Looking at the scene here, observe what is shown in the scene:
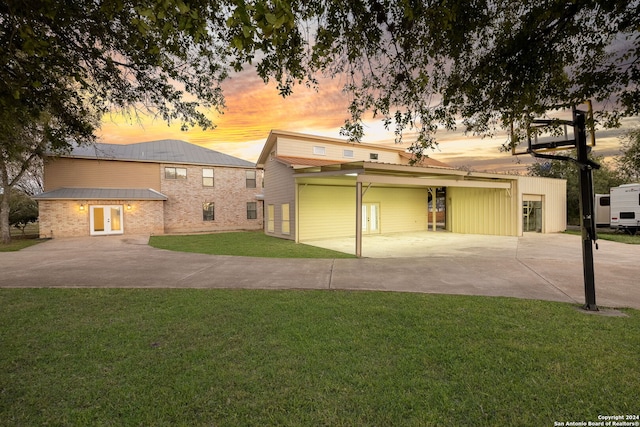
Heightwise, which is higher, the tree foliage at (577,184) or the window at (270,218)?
the tree foliage at (577,184)

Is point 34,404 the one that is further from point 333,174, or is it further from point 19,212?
point 19,212

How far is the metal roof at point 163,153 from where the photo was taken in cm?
2048

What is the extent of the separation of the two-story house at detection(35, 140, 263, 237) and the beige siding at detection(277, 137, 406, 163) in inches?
277

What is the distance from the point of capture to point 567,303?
5.61 meters

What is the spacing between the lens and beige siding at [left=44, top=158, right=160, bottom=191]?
18859 millimetres

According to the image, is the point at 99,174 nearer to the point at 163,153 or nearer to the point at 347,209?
the point at 163,153

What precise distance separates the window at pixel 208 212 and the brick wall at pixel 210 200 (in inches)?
8.8

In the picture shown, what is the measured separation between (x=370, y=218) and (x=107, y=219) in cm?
1667

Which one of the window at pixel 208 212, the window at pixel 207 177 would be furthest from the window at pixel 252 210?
the window at pixel 207 177

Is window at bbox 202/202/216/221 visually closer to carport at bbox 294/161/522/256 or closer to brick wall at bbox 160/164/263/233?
brick wall at bbox 160/164/263/233

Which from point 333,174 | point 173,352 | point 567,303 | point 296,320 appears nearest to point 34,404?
point 173,352

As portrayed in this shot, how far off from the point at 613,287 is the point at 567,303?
2153 mm

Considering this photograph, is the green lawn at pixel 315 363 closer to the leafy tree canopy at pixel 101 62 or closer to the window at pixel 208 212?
the leafy tree canopy at pixel 101 62

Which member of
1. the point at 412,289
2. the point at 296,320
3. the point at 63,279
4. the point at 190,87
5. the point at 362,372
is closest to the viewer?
the point at 362,372
